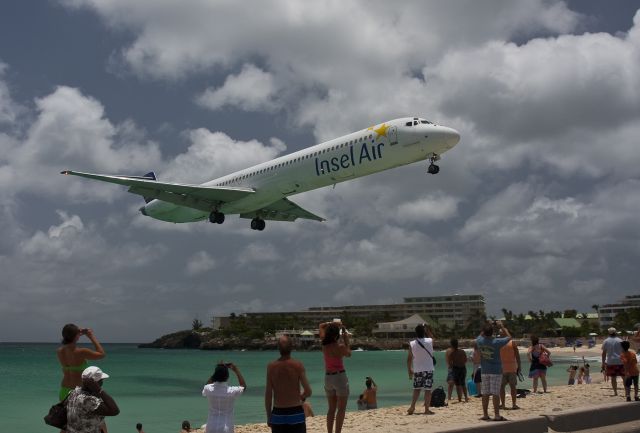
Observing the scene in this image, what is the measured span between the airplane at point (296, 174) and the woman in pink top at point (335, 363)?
1802 centimetres

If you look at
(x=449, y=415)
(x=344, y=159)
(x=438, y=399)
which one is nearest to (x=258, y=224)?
(x=344, y=159)

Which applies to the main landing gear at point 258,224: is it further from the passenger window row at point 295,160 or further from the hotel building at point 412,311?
the hotel building at point 412,311

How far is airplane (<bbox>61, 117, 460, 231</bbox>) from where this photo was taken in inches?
1030

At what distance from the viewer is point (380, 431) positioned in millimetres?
9750

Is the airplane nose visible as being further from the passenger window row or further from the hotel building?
the hotel building

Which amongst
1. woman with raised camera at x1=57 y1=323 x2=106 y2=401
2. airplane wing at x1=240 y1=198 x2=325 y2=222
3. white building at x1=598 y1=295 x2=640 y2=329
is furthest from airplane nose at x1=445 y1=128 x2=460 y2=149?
white building at x1=598 y1=295 x2=640 y2=329

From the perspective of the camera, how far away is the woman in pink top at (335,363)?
336 inches

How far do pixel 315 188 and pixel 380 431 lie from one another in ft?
68.3

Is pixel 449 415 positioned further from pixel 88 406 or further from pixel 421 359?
pixel 88 406

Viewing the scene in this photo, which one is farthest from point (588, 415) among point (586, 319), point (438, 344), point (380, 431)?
point (586, 319)

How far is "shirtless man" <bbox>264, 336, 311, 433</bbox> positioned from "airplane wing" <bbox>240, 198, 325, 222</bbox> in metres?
30.2

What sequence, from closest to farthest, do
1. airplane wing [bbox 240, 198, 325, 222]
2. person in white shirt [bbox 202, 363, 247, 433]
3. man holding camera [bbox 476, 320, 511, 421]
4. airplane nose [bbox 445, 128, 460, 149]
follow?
1. person in white shirt [bbox 202, 363, 247, 433]
2. man holding camera [bbox 476, 320, 511, 421]
3. airplane nose [bbox 445, 128, 460, 149]
4. airplane wing [bbox 240, 198, 325, 222]

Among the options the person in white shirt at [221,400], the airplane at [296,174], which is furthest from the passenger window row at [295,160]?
the person in white shirt at [221,400]

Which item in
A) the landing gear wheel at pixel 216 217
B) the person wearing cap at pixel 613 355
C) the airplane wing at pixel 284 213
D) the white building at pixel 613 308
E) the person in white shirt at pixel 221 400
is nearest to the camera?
the person in white shirt at pixel 221 400
